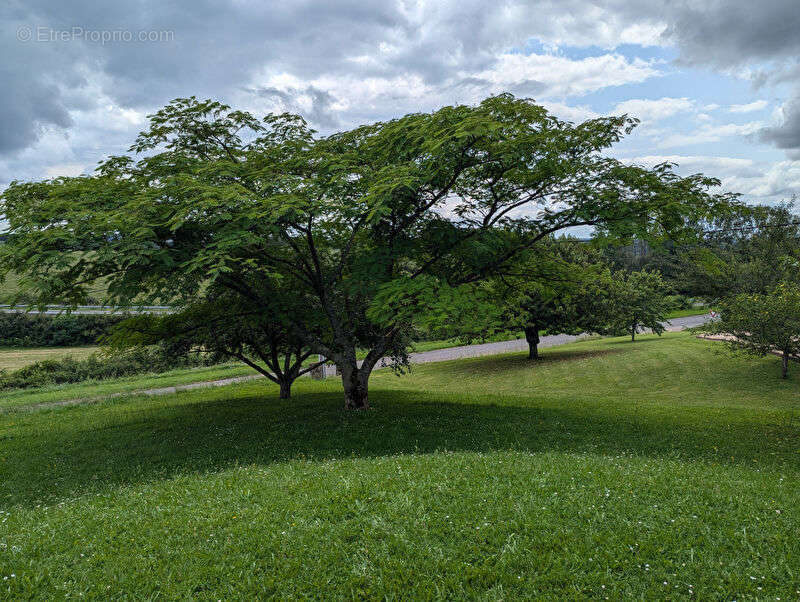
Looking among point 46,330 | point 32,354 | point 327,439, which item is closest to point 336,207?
point 327,439

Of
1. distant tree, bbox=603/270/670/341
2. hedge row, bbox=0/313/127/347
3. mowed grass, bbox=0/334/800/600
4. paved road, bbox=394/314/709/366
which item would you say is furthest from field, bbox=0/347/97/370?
distant tree, bbox=603/270/670/341

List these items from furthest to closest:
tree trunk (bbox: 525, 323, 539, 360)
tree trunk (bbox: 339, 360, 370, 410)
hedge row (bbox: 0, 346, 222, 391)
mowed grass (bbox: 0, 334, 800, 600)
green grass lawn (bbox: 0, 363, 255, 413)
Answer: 1. tree trunk (bbox: 525, 323, 539, 360)
2. hedge row (bbox: 0, 346, 222, 391)
3. green grass lawn (bbox: 0, 363, 255, 413)
4. tree trunk (bbox: 339, 360, 370, 410)
5. mowed grass (bbox: 0, 334, 800, 600)

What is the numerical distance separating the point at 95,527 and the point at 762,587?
6.89m

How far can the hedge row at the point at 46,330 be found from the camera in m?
38.9

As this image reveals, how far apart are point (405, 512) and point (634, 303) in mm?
31975

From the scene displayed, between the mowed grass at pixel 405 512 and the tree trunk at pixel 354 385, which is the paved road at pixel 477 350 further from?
the mowed grass at pixel 405 512

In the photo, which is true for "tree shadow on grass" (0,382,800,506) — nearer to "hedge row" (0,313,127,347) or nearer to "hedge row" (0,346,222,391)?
"hedge row" (0,346,222,391)

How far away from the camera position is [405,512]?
521 centimetres

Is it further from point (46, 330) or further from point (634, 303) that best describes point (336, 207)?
point (46, 330)

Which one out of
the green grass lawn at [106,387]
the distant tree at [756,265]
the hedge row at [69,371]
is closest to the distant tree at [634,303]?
the distant tree at [756,265]

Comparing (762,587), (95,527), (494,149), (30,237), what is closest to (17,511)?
(95,527)

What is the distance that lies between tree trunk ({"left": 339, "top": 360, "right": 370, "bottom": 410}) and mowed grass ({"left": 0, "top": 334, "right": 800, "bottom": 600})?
4.18 feet

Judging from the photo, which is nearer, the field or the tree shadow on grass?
the tree shadow on grass

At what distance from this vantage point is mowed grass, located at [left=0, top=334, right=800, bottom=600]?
4141 mm
